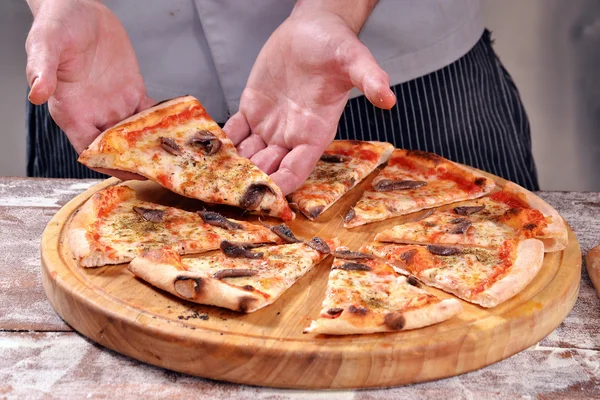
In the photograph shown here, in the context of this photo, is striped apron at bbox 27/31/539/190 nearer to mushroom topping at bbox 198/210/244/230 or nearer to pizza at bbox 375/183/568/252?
pizza at bbox 375/183/568/252

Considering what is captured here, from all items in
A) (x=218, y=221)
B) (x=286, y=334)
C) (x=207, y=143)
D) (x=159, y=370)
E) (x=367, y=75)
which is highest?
(x=367, y=75)

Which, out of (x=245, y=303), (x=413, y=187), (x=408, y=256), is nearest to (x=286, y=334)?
(x=245, y=303)

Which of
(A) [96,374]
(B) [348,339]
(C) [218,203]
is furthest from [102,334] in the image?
(C) [218,203]

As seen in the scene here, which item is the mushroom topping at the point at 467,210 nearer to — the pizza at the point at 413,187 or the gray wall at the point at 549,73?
the pizza at the point at 413,187

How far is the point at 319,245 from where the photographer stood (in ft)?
9.21

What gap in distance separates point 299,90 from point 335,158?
1.30ft

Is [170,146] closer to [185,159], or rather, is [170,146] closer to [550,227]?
[185,159]

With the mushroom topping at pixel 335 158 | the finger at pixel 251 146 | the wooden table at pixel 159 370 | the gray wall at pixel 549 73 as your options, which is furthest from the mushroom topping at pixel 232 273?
the gray wall at pixel 549 73

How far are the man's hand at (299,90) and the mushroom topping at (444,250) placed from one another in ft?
2.26

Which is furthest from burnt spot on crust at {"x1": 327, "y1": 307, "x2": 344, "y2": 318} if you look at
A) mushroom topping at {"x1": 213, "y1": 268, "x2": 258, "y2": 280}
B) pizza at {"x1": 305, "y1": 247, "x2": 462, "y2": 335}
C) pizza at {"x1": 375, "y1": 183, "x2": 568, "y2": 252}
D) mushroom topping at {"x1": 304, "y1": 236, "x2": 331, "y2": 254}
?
pizza at {"x1": 375, "y1": 183, "x2": 568, "y2": 252}

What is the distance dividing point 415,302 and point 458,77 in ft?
6.30

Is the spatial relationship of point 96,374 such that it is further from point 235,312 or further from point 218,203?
point 218,203

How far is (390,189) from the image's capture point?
338 cm

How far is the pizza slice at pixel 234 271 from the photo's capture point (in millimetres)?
2371
